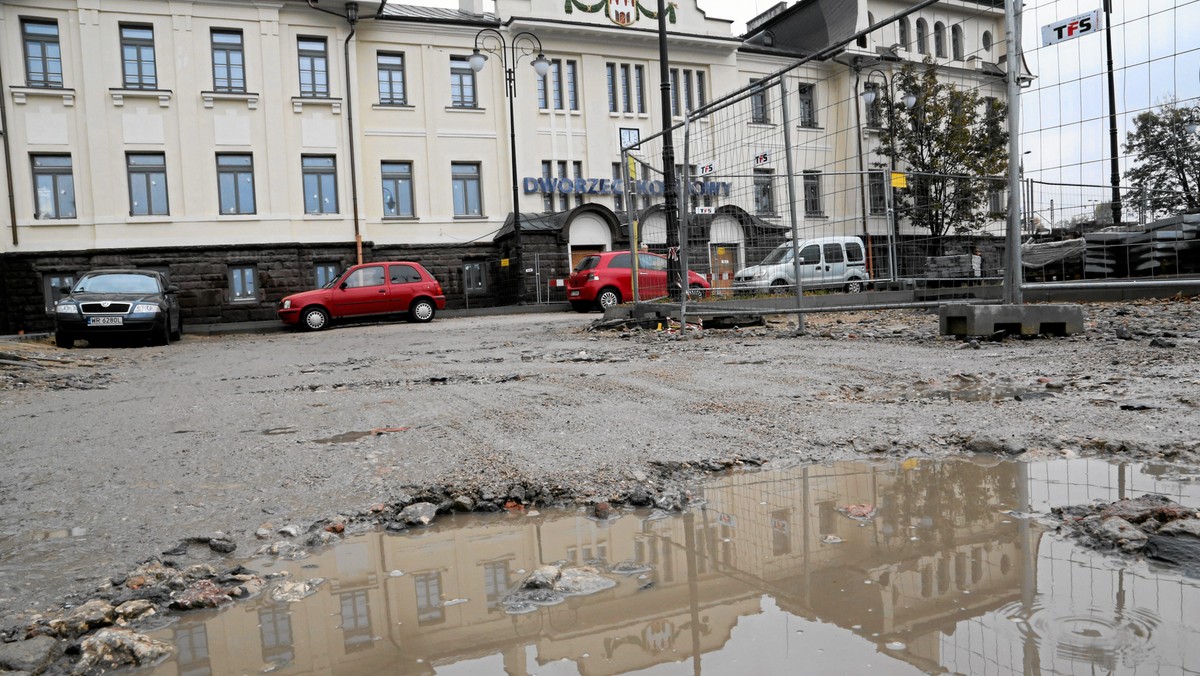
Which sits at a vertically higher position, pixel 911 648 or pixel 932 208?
pixel 932 208

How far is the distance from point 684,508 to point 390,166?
25.1 m

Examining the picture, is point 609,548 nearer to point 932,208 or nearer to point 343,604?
point 343,604

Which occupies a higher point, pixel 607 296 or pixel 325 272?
pixel 325 272

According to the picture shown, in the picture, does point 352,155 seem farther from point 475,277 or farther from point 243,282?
point 475,277

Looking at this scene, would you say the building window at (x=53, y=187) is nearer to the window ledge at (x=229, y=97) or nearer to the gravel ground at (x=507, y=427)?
the window ledge at (x=229, y=97)

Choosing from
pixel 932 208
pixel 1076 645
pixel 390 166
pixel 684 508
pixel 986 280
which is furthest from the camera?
pixel 390 166

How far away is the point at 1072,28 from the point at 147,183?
76.0ft

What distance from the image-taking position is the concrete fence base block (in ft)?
25.6

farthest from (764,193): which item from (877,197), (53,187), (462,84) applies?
(53,187)

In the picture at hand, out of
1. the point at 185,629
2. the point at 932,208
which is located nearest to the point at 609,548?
the point at 185,629

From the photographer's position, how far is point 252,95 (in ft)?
79.5

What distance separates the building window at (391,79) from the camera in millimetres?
26406

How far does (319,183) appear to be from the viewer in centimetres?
2541

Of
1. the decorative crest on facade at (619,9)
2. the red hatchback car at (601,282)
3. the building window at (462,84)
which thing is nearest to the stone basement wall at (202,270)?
the building window at (462,84)
